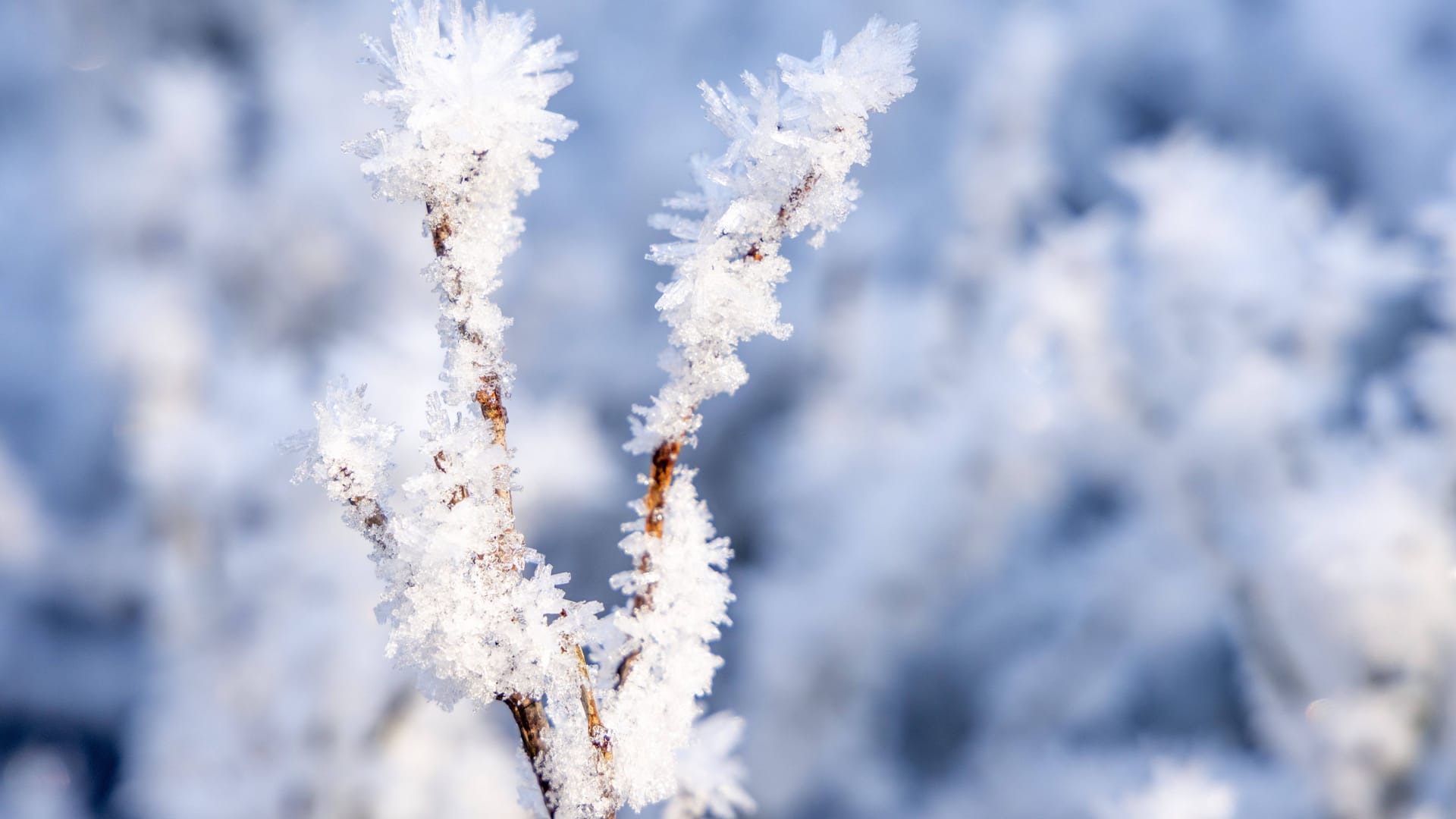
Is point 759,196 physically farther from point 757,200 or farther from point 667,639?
point 667,639

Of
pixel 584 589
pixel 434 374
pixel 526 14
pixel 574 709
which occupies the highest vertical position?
pixel 434 374

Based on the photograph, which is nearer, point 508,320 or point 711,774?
point 508,320

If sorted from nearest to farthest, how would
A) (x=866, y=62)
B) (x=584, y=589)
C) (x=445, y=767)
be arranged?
(x=866, y=62) < (x=584, y=589) < (x=445, y=767)

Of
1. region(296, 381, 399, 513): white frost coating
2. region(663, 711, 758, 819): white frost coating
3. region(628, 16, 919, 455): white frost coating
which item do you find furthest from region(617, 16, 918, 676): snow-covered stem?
region(663, 711, 758, 819): white frost coating

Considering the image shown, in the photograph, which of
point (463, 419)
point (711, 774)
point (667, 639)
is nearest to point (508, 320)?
point (463, 419)

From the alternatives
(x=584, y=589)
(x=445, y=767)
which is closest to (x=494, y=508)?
(x=584, y=589)

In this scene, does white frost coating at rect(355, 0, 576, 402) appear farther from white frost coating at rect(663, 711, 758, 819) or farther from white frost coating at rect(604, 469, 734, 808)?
white frost coating at rect(663, 711, 758, 819)

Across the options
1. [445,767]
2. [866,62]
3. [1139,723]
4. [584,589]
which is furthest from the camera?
[1139,723]

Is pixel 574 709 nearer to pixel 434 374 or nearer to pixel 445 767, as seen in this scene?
pixel 434 374
